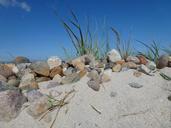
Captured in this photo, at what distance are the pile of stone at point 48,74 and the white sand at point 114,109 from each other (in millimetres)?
99

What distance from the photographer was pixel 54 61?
3373 mm

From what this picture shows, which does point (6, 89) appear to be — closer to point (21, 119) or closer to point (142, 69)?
point (21, 119)

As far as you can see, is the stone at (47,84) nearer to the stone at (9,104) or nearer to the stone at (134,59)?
the stone at (9,104)

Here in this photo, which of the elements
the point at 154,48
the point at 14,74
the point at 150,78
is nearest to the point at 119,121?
the point at 150,78

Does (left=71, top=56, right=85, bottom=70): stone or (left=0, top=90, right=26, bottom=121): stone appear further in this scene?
(left=71, top=56, right=85, bottom=70): stone

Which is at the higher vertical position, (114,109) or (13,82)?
(13,82)

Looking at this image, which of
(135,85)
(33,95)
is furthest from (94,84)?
(33,95)

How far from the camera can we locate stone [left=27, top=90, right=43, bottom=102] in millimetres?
2647

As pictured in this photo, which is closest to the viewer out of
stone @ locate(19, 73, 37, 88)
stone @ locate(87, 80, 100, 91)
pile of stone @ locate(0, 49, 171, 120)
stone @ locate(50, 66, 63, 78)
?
pile of stone @ locate(0, 49, 171, 120)

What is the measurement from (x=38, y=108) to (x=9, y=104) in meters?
0.28

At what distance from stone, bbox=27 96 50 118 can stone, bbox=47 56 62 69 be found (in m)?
0.83

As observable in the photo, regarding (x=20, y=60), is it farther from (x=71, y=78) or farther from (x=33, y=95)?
(x=33, y=95)

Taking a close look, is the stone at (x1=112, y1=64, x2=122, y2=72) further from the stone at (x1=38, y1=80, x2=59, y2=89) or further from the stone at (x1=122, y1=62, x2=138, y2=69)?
the stone at (x1=38, y1=80, x2=59, y2=89)

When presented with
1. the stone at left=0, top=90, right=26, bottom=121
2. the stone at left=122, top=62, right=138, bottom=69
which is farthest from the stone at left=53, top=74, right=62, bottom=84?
the stone at left=122, top=62, right=138, bottom=69
